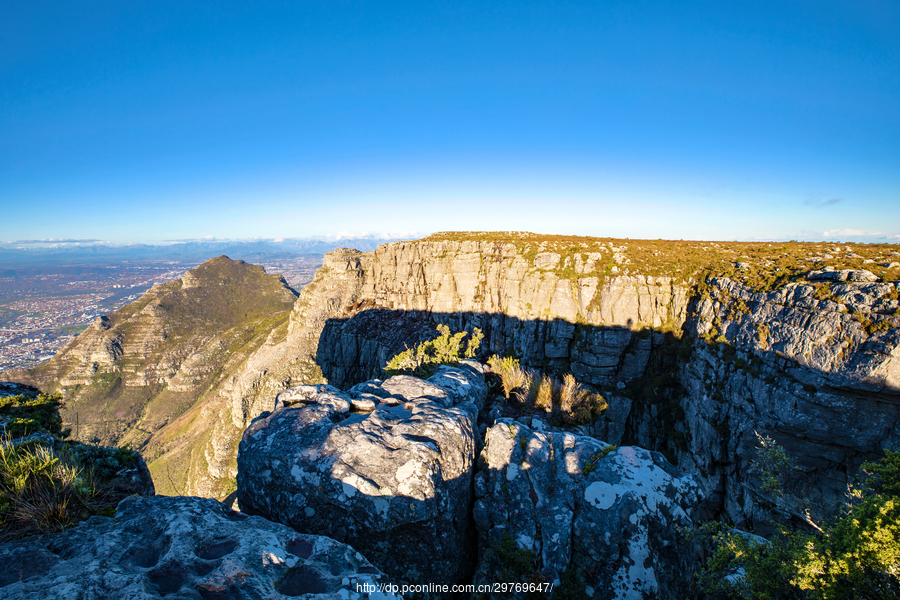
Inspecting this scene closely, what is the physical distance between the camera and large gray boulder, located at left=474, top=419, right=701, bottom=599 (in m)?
6.45

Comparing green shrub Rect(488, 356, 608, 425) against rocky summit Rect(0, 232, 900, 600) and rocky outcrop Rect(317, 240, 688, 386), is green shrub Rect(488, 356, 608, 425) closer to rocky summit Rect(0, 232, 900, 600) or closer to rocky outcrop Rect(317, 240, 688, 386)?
rocky summit Rect(0, 232, 900, 600)

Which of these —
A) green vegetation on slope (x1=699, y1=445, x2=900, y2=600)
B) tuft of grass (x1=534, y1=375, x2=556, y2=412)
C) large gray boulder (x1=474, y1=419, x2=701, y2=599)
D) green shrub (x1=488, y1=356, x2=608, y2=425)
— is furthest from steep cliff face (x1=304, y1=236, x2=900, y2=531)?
large gray boulder (x1=474, y1=419, x2=701, y2=599)

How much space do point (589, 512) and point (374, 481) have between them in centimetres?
472

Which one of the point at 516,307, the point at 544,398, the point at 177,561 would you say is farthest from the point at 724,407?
the point at 177,561

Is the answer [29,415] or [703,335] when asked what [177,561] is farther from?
[703,335]

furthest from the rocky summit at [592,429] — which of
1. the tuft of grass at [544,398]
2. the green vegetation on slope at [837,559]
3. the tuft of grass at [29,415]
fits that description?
the tuft of grass at [29,415]

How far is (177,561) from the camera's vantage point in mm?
4500

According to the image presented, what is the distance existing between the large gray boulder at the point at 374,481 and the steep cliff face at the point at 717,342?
43.5 feet

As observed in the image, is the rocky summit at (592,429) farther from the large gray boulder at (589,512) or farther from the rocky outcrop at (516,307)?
the rocky outcrop at (516,307)

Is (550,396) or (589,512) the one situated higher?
(550,396)

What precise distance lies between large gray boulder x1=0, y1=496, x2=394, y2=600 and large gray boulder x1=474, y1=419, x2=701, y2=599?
3.36 m

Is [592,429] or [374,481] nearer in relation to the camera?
[374,481]

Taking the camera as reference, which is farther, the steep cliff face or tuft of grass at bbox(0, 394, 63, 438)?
the steep cliff face

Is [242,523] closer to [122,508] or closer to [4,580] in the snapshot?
[122,508]
